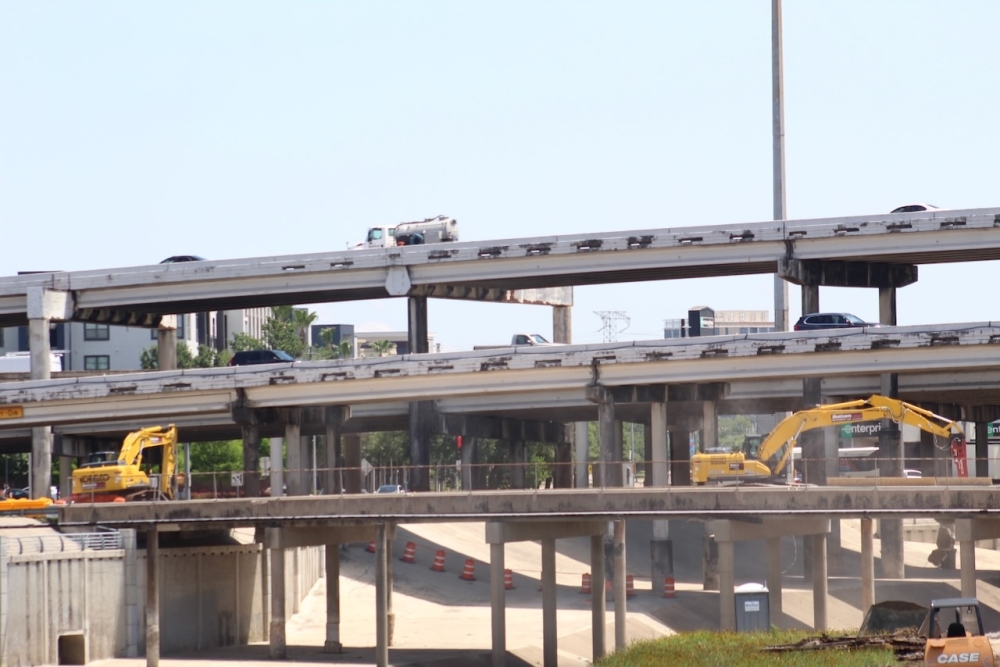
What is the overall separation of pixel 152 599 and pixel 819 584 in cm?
2629

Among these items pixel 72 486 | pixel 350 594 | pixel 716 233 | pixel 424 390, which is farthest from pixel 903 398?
pixel 72 486

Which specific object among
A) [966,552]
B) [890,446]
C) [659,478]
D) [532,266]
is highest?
[532,266]

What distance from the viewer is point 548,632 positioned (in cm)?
5841

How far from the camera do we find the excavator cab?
36.0m

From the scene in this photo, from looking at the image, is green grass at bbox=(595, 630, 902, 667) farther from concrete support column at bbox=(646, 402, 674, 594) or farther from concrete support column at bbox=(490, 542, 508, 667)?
concrete support column at bbox=(646, 402, 674, 594)

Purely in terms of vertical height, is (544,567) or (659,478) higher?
(659,478)

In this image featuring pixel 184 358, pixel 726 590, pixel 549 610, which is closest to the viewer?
pixel 726 590

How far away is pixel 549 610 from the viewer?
5903cm

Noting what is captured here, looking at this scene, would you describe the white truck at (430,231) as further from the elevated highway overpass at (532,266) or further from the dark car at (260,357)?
the dark car at (260,357)

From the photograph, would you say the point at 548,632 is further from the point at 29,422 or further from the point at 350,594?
the point at 29,422

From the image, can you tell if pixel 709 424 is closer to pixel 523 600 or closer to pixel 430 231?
pixel 523 600

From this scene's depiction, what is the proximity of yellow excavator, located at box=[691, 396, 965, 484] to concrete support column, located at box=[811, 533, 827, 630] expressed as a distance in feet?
12.9

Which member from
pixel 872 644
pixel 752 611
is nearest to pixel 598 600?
pixel 752 611

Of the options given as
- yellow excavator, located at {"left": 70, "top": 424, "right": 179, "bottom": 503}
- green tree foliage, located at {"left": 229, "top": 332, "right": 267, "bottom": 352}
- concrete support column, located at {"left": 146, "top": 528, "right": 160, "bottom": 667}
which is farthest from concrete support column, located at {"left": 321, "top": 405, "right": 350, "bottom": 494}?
green tree foliage, located at {"left": 229, "top": 332, "right": 267, "bottom": 352}
